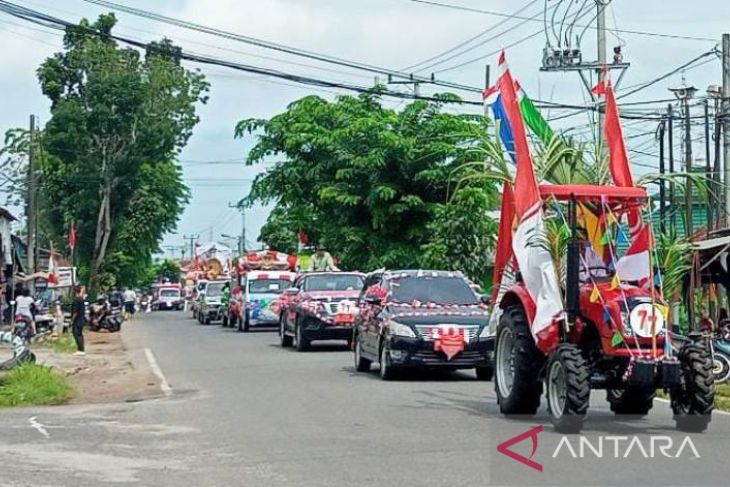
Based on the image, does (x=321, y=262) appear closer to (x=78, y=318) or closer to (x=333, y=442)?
(x=78, y=318)

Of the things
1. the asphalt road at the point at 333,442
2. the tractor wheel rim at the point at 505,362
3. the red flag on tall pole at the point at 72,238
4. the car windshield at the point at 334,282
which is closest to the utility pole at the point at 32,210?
the red flag on tall pole at the point at 72,238

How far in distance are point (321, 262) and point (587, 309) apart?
1043 inches

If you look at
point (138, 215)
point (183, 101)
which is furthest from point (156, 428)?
point (138, 215)

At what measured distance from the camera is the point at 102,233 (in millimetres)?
59375

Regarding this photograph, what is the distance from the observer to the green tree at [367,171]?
37.8 m

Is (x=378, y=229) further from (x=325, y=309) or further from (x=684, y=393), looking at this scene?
(x=684, y=393)

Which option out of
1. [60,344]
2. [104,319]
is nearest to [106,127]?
[104,319]

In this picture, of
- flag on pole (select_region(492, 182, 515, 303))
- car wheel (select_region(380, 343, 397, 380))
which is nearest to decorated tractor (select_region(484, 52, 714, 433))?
flag on pole (select_region(492, 182, 515, 303))

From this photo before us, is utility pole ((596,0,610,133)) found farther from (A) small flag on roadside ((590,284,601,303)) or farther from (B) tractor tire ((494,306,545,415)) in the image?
(A) small flag on roadside ((590,284,601,303))

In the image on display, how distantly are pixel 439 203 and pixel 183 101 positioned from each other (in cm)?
2411

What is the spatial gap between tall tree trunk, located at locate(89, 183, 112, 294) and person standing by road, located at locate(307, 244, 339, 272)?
20.7m

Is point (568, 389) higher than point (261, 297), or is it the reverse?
point (261, 297)

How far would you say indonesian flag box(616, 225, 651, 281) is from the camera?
13.5m

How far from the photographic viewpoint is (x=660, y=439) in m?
12.5
